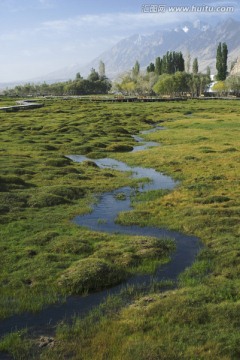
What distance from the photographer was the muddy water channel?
18.9 meters

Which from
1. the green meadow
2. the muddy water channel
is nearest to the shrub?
the green meadow

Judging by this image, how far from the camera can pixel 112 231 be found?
31016mm

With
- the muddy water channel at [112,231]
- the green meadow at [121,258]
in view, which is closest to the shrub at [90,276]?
the green meadow at [121,258]

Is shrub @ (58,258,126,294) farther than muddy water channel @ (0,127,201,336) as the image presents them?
Yes

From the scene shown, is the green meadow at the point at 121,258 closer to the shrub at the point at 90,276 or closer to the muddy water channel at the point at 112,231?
the shrub at the point at 90,276

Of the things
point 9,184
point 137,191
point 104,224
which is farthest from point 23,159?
point 104,224

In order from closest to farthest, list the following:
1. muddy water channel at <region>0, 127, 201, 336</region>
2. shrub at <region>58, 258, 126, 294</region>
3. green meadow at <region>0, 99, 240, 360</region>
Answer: green meadow at <region>0, 99, 240, 360</region> < muddy water channel at <region>0, 127, 201, 336</region> < shrub at <region>58, 258, 126, 294</region>

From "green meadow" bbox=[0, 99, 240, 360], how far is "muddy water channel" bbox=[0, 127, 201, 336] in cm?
60

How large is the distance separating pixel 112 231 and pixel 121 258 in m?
5.81

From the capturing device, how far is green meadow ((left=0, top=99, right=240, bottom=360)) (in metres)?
16.9

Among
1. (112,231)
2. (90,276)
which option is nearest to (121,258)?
(90,276)

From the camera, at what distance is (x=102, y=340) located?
17.0 m

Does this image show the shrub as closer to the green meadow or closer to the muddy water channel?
the green meadow

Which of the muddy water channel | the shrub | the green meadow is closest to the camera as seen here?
the green meadow
